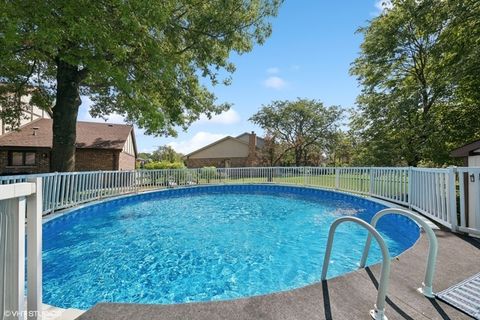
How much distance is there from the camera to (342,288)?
7.25ft

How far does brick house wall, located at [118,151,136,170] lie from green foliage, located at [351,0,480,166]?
698 inches

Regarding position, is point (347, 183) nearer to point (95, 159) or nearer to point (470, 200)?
point (470, 200)

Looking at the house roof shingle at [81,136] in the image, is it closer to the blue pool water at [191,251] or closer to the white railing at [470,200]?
the blue pool water at [191,251]

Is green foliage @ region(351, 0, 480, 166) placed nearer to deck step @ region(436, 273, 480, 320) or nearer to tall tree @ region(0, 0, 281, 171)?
tall tree @ region(0, 0, 281, 171)

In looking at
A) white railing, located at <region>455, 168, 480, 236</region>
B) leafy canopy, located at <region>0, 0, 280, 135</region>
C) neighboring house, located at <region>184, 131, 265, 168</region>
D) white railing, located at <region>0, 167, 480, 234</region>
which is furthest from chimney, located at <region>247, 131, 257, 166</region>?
white railing, located at <region>455, 168, 480, 236</region>

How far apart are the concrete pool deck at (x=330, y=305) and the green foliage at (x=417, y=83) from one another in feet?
27.8

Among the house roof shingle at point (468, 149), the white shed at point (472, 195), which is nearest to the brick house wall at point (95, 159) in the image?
the house roof shingle at point (468, 149)

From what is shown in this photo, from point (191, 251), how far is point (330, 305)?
3.24 m

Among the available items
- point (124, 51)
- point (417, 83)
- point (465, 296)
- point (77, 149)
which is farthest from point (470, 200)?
point (77, 149)

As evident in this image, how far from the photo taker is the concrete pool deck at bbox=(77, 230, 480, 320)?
1.80 meters

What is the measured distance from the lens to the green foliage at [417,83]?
8555 mm

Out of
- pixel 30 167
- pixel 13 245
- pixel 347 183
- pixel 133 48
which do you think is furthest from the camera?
pixel 30 167

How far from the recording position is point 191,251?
462cm

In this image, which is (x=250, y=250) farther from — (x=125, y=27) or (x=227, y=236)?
Answer: (x=125, y=27)
